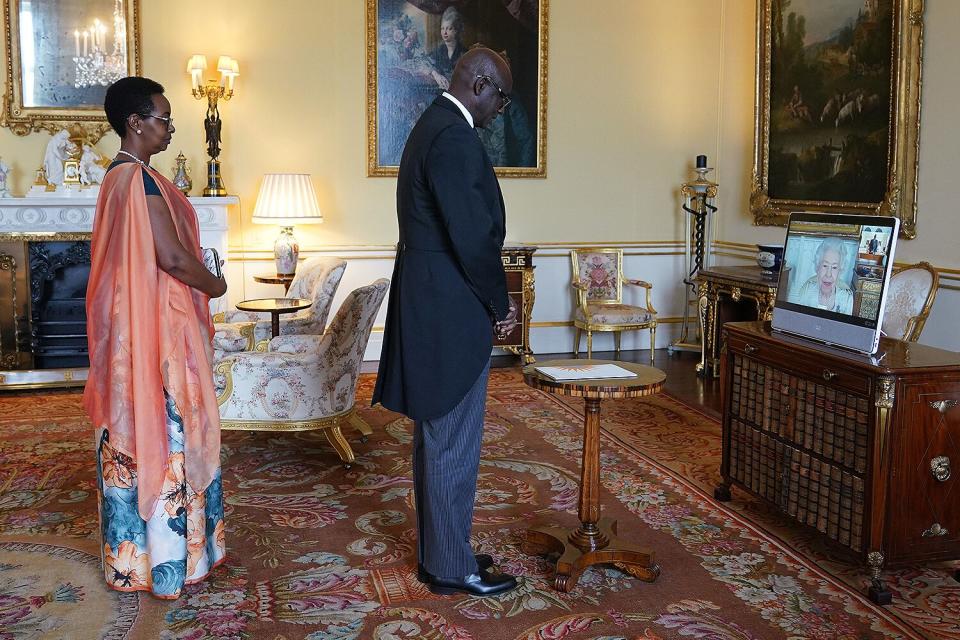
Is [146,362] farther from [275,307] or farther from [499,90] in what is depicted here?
[275,307]

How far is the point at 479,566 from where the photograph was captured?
3.64 m

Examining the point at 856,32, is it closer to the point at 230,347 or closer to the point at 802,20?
the point at 802,20

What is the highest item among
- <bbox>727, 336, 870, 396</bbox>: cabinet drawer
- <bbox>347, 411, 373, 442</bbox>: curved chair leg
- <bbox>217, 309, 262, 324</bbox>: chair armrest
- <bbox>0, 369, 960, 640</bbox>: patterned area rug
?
<bbox>727, 336, 870, 396</bbox>: cabinet drawer

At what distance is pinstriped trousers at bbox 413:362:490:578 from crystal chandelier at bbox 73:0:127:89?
537 centimetres

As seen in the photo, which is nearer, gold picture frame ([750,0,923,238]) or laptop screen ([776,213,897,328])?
laptop screen ([776,213,897,328])

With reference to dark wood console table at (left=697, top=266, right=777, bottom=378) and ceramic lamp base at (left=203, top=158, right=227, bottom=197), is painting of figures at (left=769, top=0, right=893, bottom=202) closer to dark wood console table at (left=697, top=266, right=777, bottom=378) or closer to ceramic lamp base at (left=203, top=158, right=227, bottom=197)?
dark wood console table at (left=697, top=266, right=777, bottom=378)

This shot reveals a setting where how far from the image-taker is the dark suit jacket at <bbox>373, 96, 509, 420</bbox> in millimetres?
3244

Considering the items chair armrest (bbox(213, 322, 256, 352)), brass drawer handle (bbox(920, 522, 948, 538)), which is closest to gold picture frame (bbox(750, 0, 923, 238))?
brass drawer handle (bbox(920, 522, 948, 538))

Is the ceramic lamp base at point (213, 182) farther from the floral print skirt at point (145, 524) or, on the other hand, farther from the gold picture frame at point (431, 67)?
the floral print skirt at point (145, 524)

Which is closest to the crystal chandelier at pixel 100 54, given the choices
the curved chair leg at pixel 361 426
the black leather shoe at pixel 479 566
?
the curved chair leg at pixel 361 426

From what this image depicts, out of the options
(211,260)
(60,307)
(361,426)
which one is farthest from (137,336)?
(60,307)

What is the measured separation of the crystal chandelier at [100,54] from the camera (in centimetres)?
747

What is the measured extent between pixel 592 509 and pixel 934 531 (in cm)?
130

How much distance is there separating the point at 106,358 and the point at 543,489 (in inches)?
90.9
